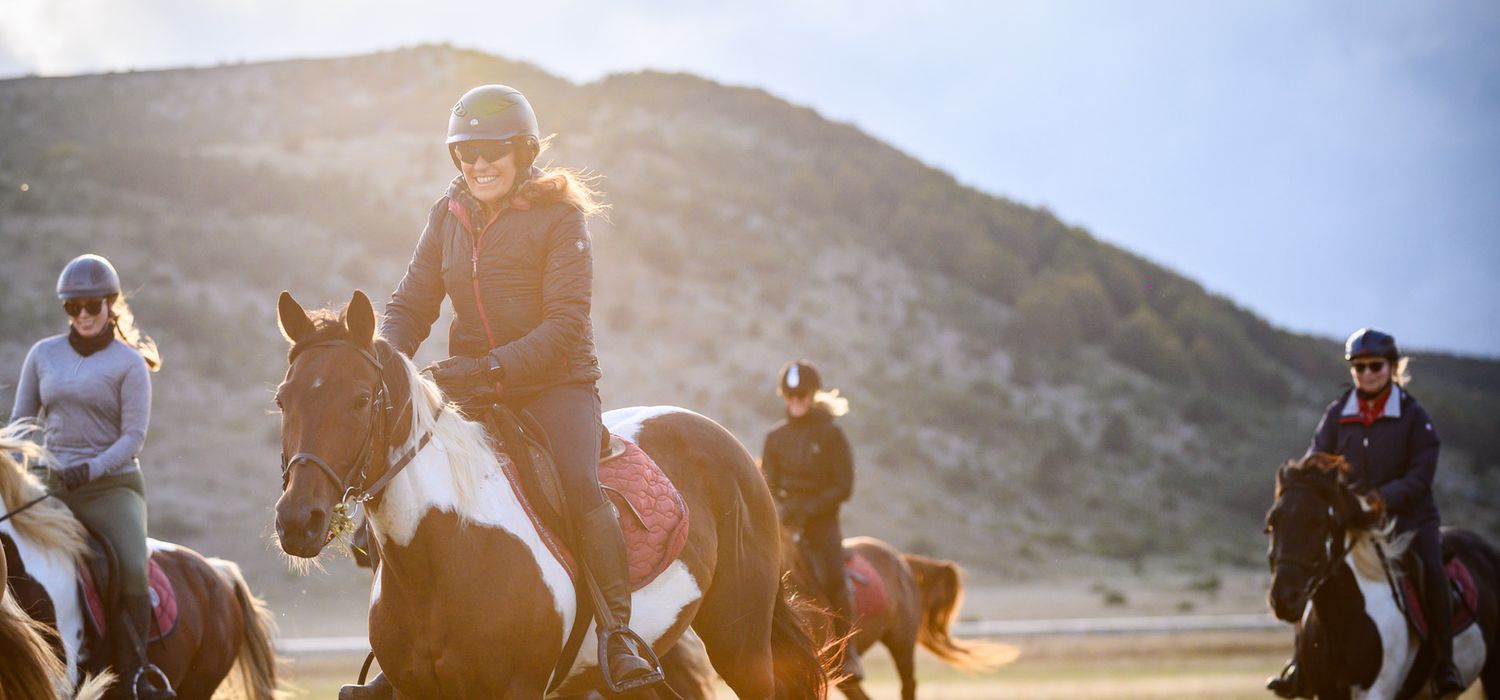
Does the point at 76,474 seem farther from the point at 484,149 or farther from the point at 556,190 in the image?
the point at 556,190

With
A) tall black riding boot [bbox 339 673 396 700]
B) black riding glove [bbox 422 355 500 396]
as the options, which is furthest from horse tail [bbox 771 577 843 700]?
black riding glove [bbox 422 355 500 396]

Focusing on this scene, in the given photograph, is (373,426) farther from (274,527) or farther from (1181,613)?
(1181,613)

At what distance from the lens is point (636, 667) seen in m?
5.45

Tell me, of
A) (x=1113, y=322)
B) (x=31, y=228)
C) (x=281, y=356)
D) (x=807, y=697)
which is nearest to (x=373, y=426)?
(x=807, y=697)

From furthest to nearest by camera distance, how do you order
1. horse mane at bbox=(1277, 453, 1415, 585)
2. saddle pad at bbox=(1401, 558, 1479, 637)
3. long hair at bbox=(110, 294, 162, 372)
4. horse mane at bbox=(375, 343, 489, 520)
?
saddle pad at bbox=(1401, 558, 1479, 637) → horse mane at bbox=(1277, 453, 1415, 585) → long hair at bbox=(110, 294, 162, 372) → horse mane at bbox=(375, 343, 489, 520)

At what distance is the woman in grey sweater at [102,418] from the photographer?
752cm

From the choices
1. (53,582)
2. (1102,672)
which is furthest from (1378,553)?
(1102,672)

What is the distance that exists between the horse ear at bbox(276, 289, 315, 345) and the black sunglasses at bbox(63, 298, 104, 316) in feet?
10.5

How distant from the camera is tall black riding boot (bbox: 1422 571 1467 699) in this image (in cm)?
927

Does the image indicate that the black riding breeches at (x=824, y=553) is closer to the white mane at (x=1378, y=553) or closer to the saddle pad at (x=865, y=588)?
the saddle pad at (x=865, y=588)

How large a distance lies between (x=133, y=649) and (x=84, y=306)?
189 centimetres

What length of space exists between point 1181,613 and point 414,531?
31456 millimetres

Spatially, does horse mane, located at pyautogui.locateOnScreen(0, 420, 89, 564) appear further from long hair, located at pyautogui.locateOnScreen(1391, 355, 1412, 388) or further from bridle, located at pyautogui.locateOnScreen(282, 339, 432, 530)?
long hair, located at pyautogui.locateOnScreen(1391, 355, 1412, 388)

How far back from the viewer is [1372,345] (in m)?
9.62
